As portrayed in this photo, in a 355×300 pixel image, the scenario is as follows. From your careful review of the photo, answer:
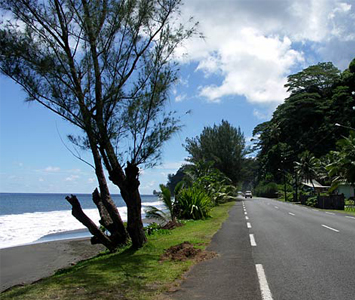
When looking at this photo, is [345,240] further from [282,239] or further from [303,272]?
[303,272]

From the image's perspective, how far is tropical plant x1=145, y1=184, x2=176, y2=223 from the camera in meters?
18.0

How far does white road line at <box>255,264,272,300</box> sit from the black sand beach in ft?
Result: 25.9

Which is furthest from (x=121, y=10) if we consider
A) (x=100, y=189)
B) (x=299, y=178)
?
(x=299, y=178)

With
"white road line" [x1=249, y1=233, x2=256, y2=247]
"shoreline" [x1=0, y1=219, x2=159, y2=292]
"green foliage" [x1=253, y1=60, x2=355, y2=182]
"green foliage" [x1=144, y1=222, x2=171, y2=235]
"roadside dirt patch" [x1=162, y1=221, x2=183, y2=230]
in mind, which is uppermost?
"green foliage" [x1=253, y1=60, x2=355, y2=182]

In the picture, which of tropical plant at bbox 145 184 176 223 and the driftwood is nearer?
the driftwood

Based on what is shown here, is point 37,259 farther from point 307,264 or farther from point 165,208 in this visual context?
point 307,264

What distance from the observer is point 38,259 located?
1598cm

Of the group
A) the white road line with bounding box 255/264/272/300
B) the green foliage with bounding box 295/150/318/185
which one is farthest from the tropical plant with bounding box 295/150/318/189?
the white road line with bounding box 255/264/272/300

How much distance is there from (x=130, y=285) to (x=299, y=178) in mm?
63871

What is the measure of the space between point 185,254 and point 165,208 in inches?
438

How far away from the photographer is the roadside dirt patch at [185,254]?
8738 mm

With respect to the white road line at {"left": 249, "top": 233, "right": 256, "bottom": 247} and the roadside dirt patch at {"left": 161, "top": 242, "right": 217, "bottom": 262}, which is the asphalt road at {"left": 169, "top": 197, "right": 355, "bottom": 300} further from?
the roadside dirt patch at {"left": 161, "top": 242, "right": 217, "bottom": 262}

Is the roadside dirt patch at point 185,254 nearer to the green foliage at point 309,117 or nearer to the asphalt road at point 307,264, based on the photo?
the asphalt road at point 307,264

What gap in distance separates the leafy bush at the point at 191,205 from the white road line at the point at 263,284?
536 inches
